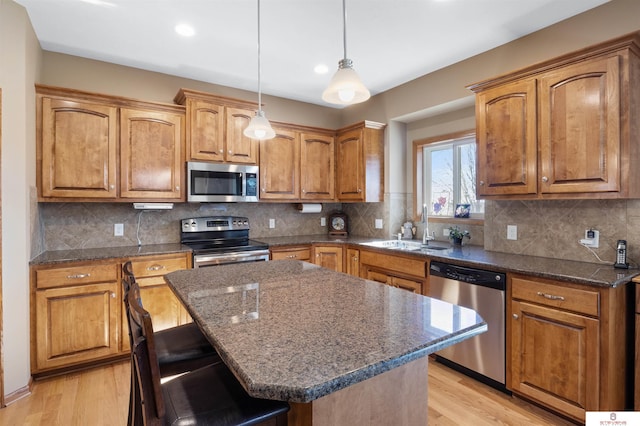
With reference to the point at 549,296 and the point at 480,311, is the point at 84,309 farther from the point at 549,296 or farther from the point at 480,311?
the point at 549,296

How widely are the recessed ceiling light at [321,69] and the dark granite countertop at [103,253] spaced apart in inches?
84.4

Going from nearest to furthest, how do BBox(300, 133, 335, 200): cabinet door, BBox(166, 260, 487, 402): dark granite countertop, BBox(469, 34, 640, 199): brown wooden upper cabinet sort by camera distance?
BBox(166, 260, 487, 402): dark granite countertop
BBox(469, 34, 640, 199): brown wooden upper cabinet
BBox(300, 133, 335, 200): cabinet door

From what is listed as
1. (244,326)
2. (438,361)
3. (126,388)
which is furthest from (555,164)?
(126,388)

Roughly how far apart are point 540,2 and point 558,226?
1578 millimetres

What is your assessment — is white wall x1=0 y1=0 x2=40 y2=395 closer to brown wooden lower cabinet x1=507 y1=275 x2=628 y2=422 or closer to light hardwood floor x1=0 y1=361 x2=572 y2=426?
light hardwood floor x1=0 y1=361 x2=572 y2=426

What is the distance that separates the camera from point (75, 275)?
259 centimetres

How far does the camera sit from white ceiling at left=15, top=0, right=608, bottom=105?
2.28m

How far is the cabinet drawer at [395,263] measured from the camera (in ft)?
9.38

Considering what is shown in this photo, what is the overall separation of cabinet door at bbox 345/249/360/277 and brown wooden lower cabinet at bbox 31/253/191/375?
184 cm

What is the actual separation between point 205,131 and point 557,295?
314cm

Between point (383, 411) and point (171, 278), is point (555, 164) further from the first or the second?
point (171, 278)

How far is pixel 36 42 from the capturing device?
2.67 meters

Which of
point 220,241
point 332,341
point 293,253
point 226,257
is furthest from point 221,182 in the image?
point 332,341

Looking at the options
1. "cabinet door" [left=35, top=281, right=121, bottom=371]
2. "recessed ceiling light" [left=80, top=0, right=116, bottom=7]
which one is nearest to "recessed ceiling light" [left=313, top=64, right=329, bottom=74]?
"recessed ceiling light" [left=80, top=0, right=116, bottom=7]
